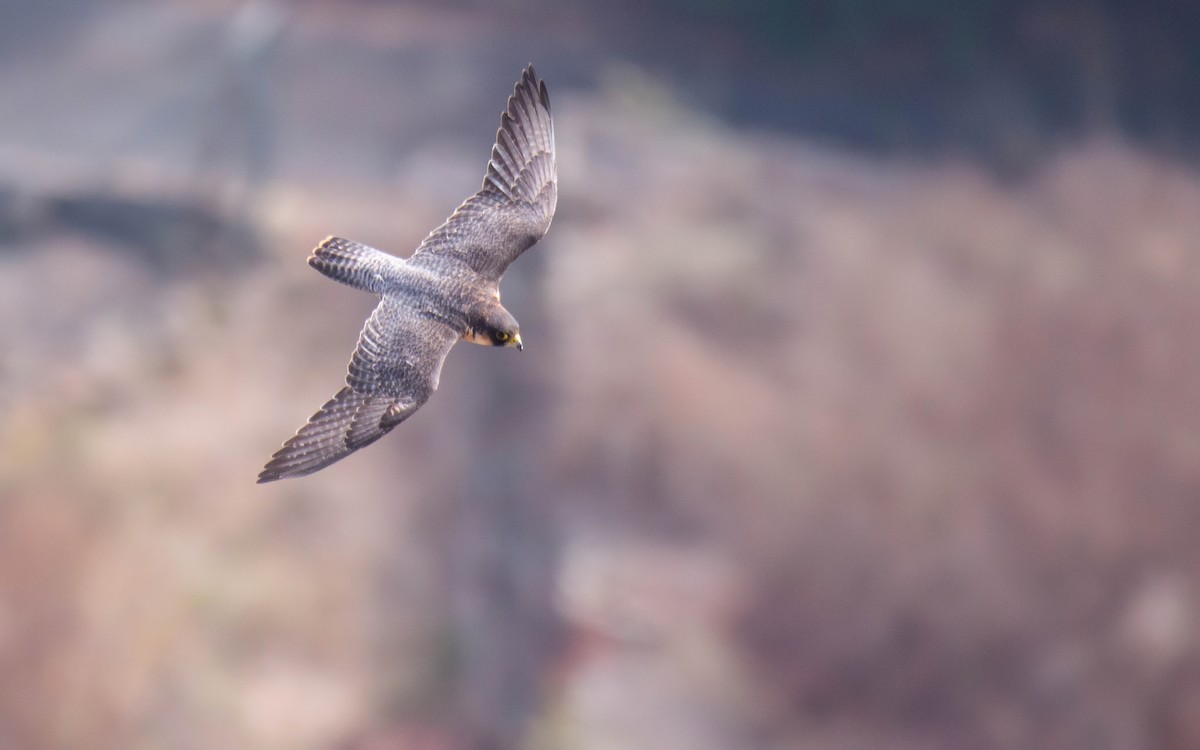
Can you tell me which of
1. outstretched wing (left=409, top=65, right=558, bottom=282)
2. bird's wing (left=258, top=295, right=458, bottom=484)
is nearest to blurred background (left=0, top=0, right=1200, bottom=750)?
outstretched wing (left=409, top=65, right=558, bottom=282)

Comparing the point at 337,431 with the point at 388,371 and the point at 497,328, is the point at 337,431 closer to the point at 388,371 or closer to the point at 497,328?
the point at 388,371

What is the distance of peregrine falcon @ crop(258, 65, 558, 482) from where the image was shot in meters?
0.88

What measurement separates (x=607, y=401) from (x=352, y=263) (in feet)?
10.3

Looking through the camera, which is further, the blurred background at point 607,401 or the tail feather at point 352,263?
the blurred background at point 607,401

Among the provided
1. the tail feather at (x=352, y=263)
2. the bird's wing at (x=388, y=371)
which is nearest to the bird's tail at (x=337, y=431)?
the bird's wing at (x=388, y=371)


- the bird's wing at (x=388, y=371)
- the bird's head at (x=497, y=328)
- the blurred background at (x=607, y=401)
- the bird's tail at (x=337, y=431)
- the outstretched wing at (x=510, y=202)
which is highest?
the blurred background at (x=607, y=401)

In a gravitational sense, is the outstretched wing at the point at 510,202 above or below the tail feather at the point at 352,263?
above

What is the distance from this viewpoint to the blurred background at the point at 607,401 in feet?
12.1

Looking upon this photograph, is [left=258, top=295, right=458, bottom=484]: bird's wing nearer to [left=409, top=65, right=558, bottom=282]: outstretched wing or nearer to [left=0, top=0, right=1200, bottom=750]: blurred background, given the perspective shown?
[left=409, top=65, right=558, bottom=282]: outstretched wing

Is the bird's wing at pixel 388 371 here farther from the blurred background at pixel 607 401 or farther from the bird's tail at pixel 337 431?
the blurred background at pixel 607 401

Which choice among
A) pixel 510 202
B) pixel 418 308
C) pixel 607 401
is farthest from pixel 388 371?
pixel 607 401

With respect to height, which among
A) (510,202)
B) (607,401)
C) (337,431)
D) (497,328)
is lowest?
(337,431)

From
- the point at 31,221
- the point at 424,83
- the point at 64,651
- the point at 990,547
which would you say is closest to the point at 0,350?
the point at 31,221

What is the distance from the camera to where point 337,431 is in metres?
0.88
